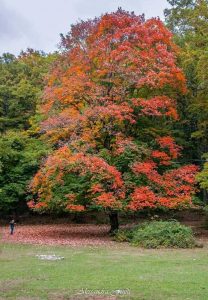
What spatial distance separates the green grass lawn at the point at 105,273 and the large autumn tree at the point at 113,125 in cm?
648

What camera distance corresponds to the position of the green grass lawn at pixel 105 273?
11820 mm

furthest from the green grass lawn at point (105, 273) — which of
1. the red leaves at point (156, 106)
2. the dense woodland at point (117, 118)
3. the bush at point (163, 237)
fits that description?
the red leaves at point (156, 106)

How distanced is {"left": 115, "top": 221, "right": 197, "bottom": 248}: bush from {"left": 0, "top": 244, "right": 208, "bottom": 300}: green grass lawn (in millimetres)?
1529

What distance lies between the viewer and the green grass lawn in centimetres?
1182

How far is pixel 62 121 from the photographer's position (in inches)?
1160

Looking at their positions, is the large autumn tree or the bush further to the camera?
the large autumn tree

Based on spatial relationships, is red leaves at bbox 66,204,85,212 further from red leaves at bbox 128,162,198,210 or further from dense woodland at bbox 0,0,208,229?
red leaves at bbox 128,162,198,210

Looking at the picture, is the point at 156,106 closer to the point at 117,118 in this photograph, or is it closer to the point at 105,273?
the point at 117,118

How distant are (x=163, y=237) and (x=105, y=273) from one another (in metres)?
9.70

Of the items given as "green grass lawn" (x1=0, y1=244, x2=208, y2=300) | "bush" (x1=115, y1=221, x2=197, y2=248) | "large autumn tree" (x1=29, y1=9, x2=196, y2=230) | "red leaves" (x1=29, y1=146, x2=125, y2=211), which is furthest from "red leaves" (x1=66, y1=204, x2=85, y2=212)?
"green grass lawn" (x1=0, y1=244, x2=208, y2=300)

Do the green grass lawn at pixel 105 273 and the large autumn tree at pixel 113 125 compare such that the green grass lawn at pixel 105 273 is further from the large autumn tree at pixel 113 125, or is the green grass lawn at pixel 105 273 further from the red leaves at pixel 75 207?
the large autumn tree at pixel 113 125

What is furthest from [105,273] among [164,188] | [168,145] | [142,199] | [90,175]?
[168,145]

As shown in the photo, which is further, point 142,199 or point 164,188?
point 164,188

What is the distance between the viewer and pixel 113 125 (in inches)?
1187
